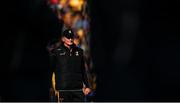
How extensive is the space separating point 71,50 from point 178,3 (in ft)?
28.5

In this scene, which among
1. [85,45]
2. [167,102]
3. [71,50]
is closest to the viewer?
[71,50]

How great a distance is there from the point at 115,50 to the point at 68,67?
8.95 m

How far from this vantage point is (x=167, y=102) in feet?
46.9

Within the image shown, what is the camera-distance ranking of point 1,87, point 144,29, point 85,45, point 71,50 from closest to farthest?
point 71,50
point 85,45
point 1,87
point 144,29

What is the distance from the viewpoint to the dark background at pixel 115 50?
51.7 feet

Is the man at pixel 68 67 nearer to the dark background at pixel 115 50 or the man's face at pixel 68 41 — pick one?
the man's face at pixel 68 41

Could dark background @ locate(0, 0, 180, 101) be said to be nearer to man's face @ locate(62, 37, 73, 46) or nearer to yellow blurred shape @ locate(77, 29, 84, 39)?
yellow blurred shape @ locate(77, 29, 84, 39)

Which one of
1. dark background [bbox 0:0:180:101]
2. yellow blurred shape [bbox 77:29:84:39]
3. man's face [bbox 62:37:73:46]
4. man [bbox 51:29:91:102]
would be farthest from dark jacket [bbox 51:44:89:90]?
dark background [bbox 0:0:180:101]

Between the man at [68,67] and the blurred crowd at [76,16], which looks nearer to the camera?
the man at [68,67]

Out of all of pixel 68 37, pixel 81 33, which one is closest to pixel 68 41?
pixel 68 37

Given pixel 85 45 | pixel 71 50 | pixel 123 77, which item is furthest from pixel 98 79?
Answer: pixel 71 50

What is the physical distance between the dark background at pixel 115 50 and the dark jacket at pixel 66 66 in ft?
23.4

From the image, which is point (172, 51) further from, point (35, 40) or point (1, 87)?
point (1, 87)

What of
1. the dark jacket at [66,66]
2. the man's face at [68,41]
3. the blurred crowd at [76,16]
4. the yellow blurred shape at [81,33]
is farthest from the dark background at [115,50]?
the dark jacket at [66,66]
